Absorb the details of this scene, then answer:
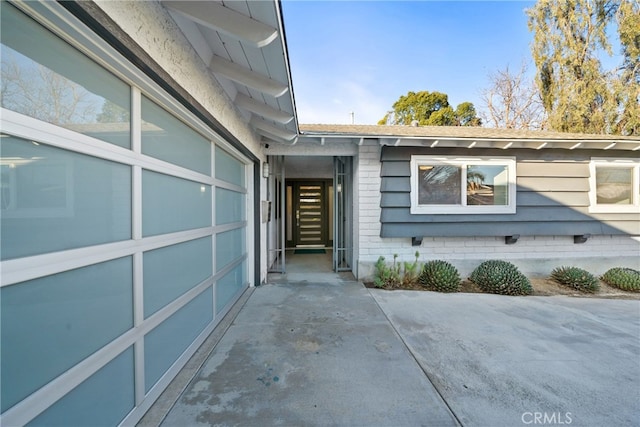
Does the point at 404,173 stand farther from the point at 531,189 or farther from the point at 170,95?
the point at 170,95

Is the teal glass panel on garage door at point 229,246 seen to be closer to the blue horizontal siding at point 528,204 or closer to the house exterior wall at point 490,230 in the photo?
the house exterior wall at point 490,230

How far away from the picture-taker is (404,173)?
16.0 ft

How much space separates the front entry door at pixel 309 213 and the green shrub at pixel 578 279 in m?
5.92

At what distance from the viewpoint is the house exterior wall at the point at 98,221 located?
3.43ft

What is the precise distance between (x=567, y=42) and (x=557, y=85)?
1871mm

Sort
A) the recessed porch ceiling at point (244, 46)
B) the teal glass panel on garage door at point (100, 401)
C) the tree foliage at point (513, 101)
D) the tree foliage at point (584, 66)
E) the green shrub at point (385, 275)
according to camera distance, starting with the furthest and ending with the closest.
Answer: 1. the tree foliage at point (513, 101)
2. the tree foliage at point (584, 66)
3. the green shrub at point (385, 275)
4. the recessed porch ceiling at point (244, 46)
5. the teal glass panel on garage door at point (100, 401)

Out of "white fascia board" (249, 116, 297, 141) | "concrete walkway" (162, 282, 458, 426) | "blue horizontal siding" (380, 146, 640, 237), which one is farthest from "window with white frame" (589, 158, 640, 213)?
"white fascia board" (249, 116, 297, 141)

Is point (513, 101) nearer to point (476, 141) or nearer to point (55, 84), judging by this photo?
point (476, 141)

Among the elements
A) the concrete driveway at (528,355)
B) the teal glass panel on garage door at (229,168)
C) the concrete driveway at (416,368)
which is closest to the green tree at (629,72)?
the concrete driveway at (528,355)

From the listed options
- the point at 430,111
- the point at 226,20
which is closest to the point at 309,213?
the point at 226,20

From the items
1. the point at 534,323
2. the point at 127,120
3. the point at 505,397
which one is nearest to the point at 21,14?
the point at 127,120

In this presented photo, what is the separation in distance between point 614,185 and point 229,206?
7.59m

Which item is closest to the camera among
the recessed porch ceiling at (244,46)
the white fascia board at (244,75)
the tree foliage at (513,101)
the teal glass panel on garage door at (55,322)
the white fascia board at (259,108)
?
the teal glass panel on garage door at (55,322)

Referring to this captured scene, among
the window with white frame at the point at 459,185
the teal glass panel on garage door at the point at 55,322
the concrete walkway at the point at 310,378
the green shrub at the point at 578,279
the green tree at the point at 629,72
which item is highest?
the green tree at the point at 629,72
